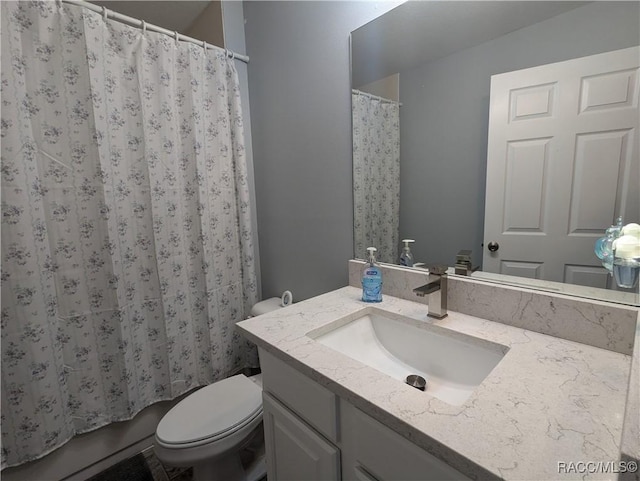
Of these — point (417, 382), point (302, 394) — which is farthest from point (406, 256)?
point (302, 394)

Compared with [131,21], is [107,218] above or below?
below

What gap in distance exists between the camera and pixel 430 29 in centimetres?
103

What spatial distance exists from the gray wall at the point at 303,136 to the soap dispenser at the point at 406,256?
253 mm

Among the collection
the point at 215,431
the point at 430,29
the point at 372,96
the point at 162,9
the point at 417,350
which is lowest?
the point at 215,431

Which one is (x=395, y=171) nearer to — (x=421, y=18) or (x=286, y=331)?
(x=421, y=18)

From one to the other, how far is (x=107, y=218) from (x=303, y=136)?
95 cm

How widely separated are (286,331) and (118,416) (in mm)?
1128

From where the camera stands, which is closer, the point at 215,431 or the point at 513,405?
the point at 513,405

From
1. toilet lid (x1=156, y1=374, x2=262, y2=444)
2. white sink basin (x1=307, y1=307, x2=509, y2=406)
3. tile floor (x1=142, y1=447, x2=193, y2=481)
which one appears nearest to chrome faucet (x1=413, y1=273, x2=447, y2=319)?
white sink basin (x1=307, y1=307, x2=509, y2=406)

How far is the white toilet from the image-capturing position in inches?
43.5

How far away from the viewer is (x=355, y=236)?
1345 millimetres

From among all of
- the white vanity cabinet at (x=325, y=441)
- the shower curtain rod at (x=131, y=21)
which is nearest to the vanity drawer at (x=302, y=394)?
the white vanity cabinet at (x=325, y=441)

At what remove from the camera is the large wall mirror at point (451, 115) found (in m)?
0.75

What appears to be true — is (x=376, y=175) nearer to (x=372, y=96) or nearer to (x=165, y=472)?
(x=372, y=96)
